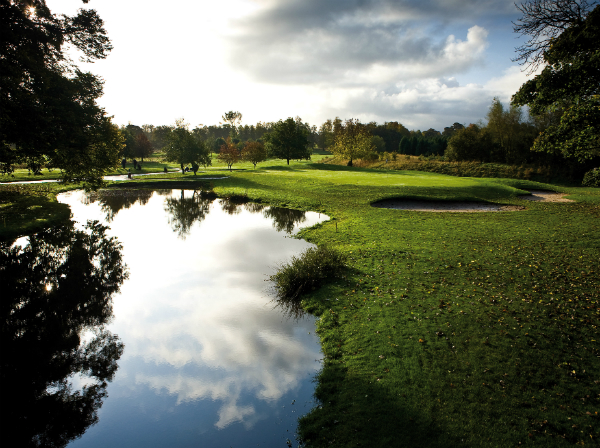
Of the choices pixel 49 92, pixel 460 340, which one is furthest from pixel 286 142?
pixel 460 340

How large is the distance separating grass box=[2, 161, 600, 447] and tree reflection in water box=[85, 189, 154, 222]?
19863mm

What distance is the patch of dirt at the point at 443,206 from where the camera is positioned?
27141 mm

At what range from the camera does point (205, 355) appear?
8.42 metres

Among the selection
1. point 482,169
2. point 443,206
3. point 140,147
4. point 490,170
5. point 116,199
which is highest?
point 140,147

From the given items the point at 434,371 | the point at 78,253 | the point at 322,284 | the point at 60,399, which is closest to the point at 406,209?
the point at 322,284

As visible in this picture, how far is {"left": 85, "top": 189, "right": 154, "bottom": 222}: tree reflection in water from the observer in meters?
28.3

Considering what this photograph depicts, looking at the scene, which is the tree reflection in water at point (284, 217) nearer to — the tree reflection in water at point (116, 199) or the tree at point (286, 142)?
the tree reflection in water at point (116, 199)

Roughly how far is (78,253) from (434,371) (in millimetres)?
16894

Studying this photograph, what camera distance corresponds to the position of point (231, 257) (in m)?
16.2

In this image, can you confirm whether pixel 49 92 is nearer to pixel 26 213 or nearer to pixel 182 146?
pixel 26 213

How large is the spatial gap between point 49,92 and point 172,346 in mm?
21026

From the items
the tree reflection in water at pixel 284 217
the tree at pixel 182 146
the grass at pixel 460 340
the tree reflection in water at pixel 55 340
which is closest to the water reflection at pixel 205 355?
the tree reflection in water at pixel 55 340

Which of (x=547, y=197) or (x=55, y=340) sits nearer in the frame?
(x=55, y=340)

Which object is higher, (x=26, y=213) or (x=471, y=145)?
(x=471, y=145)
